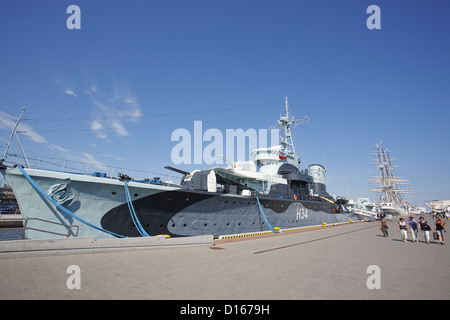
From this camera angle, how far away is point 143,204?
Result: 1038cm

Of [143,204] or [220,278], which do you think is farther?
[143,204]

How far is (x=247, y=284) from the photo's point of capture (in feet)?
13.9

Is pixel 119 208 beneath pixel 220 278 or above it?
above

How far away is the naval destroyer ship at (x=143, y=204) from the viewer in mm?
8242

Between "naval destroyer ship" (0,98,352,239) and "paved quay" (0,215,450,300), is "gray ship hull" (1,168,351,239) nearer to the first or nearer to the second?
"naval destroyer ship" (0,98,352,239)

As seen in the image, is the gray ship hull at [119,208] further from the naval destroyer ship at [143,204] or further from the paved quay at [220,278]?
the paved quay at [220,278]

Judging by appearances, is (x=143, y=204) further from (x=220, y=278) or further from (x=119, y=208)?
(x=220, y=278)

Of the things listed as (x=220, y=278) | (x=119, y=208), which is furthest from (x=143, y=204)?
(x=220, y=278)

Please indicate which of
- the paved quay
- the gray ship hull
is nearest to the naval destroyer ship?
the gray ship hull

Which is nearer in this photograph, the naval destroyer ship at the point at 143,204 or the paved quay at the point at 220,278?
the paved quay at the point at 220,278

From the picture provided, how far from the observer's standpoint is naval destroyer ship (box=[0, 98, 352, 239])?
8242mm

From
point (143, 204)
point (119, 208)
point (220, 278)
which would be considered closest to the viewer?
point (220, 278)

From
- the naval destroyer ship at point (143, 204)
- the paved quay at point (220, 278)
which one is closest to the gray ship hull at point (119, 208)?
the naval destroyer ship at point (143, 204)
